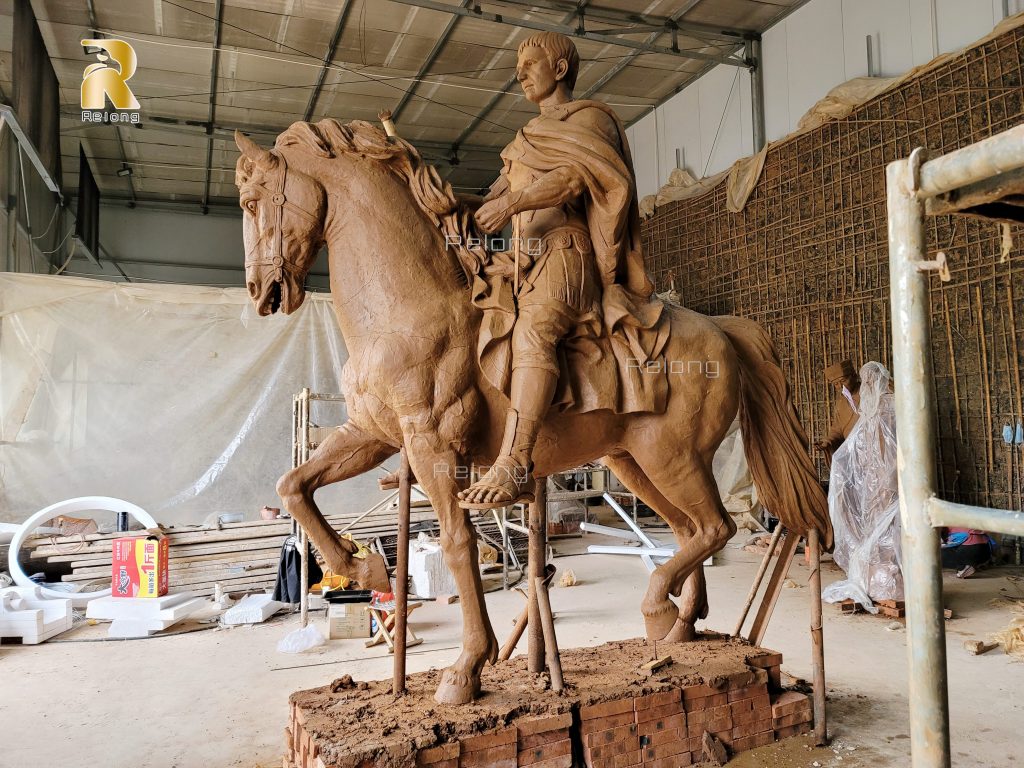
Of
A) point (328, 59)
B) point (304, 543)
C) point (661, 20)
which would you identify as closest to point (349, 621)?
point (304, 543)

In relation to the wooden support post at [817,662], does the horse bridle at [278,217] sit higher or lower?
higher

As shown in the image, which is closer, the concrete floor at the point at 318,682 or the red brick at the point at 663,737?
the red brick at the point at 663,737

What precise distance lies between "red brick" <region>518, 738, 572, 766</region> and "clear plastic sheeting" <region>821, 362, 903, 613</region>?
347cm

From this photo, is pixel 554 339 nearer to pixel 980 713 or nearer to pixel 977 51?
pixel 980 713

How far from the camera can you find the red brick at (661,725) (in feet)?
9.21

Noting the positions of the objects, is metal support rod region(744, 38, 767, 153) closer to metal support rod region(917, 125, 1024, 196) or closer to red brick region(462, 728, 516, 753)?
red brick region(462, 728, 516, 753)

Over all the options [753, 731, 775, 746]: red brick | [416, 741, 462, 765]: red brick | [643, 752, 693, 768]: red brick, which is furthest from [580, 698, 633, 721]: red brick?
[753, 731, 775, 746]: red brick

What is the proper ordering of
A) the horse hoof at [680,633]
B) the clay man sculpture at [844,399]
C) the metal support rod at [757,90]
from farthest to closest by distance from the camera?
1. the metal support rod at [757,90]
2. the clay man sculpture at [844,399]
3. the horse hoof at [680,633]

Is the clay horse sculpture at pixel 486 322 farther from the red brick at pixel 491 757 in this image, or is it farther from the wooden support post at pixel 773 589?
the wooden support post at pixel 773 589

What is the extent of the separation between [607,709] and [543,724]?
279 millimetres

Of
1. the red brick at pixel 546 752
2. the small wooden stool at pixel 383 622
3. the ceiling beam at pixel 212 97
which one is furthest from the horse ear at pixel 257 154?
the ceiling beam at pixel 212 97

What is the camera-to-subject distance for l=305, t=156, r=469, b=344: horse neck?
107 inches

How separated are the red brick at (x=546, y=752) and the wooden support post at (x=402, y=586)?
21.1 inches

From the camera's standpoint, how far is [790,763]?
9.47ft
